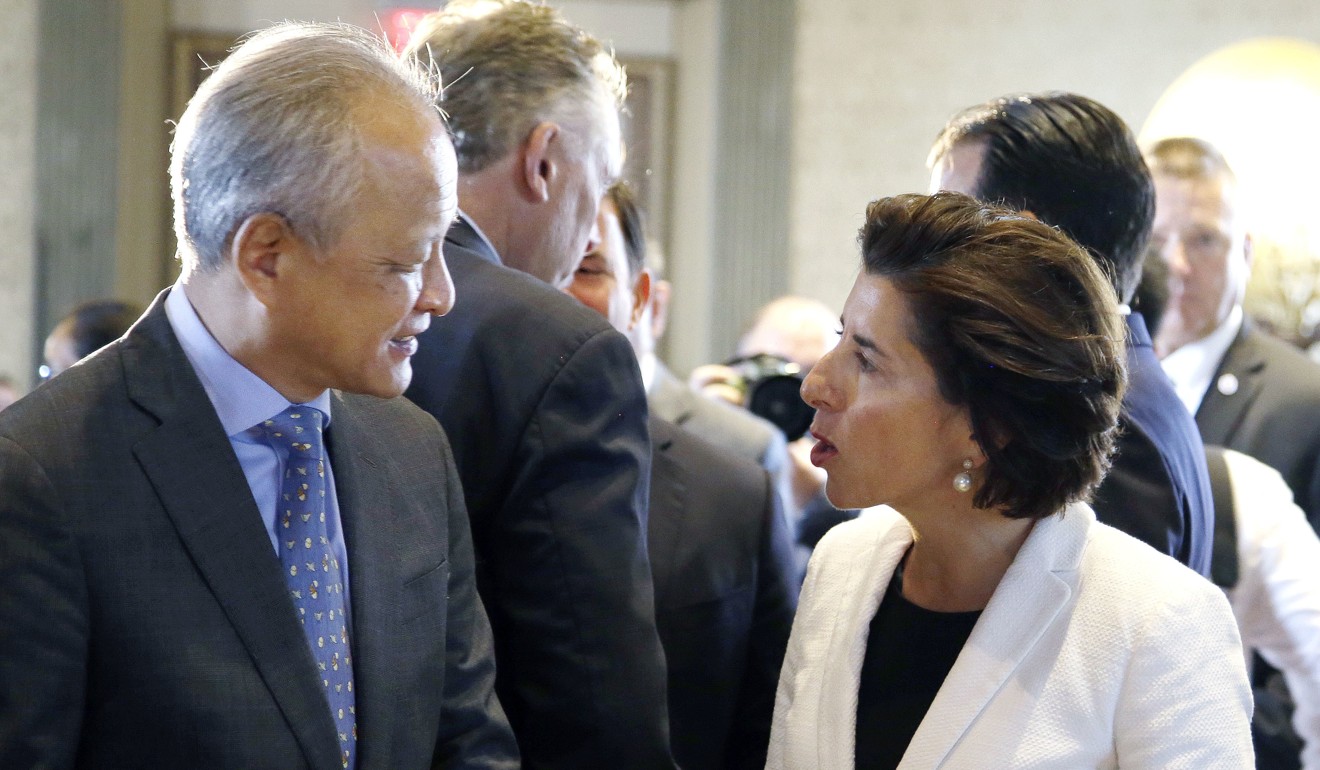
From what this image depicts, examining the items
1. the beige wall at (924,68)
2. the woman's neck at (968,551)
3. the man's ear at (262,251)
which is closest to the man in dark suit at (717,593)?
the woman's neck at (968,551)

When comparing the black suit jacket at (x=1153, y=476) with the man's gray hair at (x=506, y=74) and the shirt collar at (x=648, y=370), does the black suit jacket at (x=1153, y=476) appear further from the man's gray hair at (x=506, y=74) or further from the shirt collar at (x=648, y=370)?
the shirt collar at (x=648, y=370)

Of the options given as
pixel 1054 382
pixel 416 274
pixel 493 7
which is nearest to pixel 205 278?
pixel 416 274

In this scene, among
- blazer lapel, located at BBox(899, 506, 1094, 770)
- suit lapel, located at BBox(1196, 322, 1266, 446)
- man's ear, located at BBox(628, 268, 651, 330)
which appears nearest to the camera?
blazer lapel, located at BBox(899, 506, 1094, 770)

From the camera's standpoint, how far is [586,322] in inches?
79.5

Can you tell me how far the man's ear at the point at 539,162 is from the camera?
2262mm

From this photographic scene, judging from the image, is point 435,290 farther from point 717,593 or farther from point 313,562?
point 717,593

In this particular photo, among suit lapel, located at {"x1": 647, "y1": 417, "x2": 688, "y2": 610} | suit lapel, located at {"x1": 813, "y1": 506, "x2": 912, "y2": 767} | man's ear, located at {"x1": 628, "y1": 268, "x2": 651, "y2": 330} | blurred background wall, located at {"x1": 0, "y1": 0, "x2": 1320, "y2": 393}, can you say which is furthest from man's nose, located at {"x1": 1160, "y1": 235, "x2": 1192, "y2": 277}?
blurred background wall, located at {"x1": 0, "y1": 0, "x2": 1320, "y2": 393}

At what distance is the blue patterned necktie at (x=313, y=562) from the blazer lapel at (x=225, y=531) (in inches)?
2.0

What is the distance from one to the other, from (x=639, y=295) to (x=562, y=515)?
50.2 inches

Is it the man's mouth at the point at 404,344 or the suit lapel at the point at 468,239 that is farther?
the suit lapel at the point at 468,239

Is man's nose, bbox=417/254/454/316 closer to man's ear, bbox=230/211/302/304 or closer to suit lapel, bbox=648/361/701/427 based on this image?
man's ear, bbox=230/211/302/304

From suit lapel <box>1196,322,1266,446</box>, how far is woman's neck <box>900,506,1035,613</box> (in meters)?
1.85

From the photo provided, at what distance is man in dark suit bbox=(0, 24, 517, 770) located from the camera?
4.79 feet

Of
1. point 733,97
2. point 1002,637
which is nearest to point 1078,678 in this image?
point 1002,637
